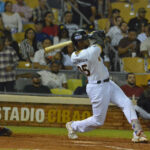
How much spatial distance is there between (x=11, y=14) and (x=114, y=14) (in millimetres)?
3007

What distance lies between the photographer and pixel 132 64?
1117 centimetres

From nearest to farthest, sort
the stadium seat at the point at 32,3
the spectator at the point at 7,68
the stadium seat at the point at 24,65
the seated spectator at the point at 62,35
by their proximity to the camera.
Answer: the spectator at the point at 7,68
the stadium seat at the point at 24,65
the seated spectator at the point at 62,35
the stadium seat at the point at 32,3

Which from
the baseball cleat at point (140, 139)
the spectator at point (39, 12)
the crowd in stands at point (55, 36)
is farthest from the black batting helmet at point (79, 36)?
the spectator at point (39, 12)

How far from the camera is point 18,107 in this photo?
9.94 m

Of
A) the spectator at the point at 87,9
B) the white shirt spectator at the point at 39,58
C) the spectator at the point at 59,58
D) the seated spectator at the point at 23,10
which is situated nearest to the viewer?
the spectator at the point at 59,58

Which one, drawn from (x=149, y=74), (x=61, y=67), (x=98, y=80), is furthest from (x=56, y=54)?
(x=98, y=80)

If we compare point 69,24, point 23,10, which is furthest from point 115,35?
point 23,10

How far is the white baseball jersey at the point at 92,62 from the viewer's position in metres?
7.02

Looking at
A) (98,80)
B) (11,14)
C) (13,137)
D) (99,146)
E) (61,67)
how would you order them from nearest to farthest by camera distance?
(99,146), (98,80), (13,137), (61,67), (11,14)

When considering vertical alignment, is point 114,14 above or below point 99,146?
above

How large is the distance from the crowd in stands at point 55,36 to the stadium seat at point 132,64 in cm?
30

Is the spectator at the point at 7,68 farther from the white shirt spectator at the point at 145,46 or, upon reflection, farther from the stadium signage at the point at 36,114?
the white shirt spectator at the point at 145,46

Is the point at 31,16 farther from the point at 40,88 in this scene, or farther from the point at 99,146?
the point at 99,146

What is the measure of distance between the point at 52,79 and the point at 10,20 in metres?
2.90
